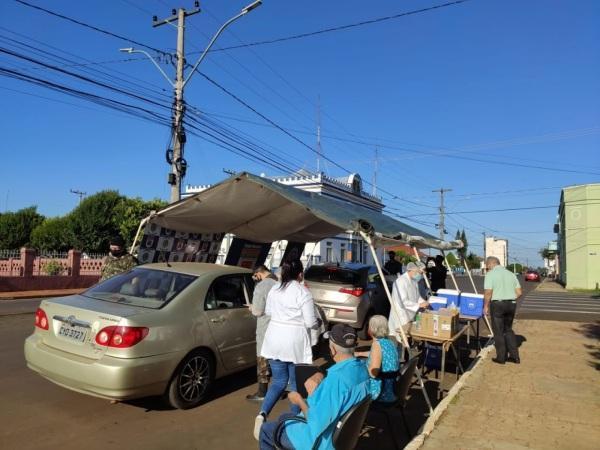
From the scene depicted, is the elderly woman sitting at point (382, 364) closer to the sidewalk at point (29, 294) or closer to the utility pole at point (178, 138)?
the utility pole at point (178, 138)

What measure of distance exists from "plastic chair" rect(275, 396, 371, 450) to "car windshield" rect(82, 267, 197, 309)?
2504mm

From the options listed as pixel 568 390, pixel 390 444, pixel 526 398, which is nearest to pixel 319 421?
pixel 390 444

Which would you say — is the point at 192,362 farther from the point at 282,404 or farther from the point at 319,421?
the point at 319,421

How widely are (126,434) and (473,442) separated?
3261 millimetres

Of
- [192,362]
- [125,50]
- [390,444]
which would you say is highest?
[125,50]

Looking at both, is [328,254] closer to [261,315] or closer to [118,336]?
[261,315]

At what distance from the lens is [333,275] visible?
34.2ft

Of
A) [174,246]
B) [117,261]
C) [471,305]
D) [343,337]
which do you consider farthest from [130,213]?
[343,337]

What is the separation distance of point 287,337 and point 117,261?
4273 millimetres

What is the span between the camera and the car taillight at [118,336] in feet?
15.7

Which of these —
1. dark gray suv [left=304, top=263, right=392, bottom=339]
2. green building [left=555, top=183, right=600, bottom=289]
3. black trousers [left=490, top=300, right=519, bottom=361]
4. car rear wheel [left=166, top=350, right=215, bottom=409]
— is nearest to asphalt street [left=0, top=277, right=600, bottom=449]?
car rear wheel [left=166, top=350, right=215, bottom=409]

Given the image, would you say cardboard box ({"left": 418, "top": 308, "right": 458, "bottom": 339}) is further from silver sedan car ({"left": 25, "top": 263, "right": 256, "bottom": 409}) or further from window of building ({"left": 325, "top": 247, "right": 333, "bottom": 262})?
window of building ({"left": 325, "top": 247, "right": 333, "bottom": 262})

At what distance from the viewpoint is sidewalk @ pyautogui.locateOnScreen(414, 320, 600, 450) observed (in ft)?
15.2

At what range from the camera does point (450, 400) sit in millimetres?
5812
